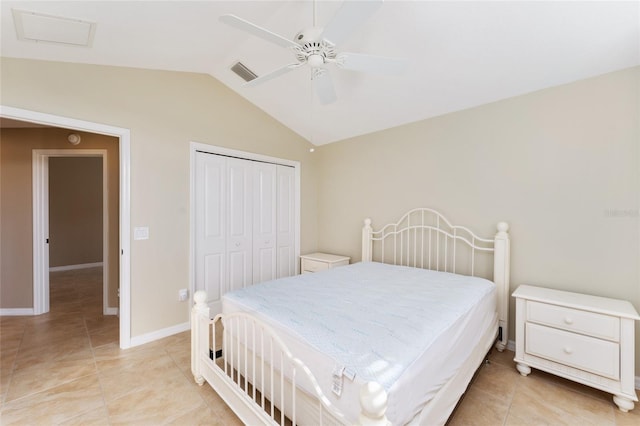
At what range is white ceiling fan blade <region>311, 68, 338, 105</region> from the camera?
6.07 feet

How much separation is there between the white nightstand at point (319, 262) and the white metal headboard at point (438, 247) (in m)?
0.33

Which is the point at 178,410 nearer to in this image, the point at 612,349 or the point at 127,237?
the point at 127,237

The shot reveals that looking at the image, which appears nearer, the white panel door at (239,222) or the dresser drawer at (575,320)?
the dresser drawer at (575,320)

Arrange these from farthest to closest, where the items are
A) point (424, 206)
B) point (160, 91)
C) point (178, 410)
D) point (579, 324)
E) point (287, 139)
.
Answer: point (287, 139) < point (424, 206) < point (160, 91) < point (579, 324) < point (178, 410)

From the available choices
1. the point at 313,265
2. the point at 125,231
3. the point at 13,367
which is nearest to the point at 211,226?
the point at 125,231

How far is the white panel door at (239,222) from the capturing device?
11.2 feet

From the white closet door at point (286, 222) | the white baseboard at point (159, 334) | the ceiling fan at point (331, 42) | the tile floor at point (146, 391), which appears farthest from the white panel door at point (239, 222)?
the ceiling fan at point (331, 42)

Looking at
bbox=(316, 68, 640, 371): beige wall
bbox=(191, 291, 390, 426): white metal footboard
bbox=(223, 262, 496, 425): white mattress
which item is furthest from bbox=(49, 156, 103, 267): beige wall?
bbox=(316, 68, 640, 371): beige wall

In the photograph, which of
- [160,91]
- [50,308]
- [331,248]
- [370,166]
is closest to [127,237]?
[160,91]

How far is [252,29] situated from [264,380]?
79.4 inches

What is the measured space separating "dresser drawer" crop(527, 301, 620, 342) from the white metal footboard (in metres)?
1.85

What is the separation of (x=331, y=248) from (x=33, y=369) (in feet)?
10.8

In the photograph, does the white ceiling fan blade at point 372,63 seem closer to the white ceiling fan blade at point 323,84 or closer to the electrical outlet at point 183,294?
the white ceiling fan blade at point 323,84

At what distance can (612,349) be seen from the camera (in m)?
1.83
